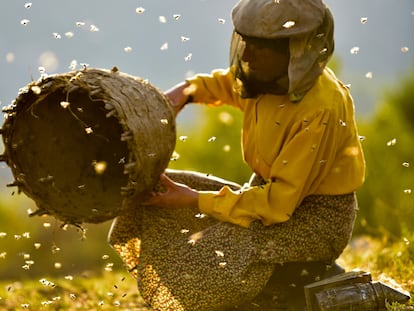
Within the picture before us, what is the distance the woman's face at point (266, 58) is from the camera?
4793 mm

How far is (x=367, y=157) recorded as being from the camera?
17.2 meters

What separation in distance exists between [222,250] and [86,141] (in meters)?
1.20

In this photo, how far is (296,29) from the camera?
468 cm

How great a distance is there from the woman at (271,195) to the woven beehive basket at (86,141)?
29 centimetres

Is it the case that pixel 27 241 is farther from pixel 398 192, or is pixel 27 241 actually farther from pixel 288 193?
pixel 288 193

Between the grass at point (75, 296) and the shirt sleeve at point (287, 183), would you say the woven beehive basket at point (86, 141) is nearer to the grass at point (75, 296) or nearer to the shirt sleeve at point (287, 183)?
the shirt sleeve at point (287, 183)

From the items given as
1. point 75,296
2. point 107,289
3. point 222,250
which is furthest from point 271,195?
point 107,289

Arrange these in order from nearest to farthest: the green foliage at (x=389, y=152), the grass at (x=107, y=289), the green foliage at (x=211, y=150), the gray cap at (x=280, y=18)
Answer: the gray cap at (x=280, y=18) < the grass at (x=107, y=289) < the green foliage at (x=389, y=152) < the green foliage at (x=211, y=150)

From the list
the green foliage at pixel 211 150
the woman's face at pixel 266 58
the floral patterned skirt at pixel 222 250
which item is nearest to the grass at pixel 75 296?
the floral patterned skirt at pixel 222 250

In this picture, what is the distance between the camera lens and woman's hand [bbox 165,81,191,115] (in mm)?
5516

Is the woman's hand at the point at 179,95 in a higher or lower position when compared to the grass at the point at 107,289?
higher

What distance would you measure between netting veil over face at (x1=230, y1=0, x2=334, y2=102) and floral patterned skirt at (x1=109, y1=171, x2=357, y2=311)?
28.5 inches

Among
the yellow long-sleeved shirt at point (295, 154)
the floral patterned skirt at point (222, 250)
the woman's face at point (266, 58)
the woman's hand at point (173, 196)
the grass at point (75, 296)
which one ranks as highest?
the woman's face at point (266, 58)

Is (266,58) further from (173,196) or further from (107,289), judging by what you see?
(107,289)
